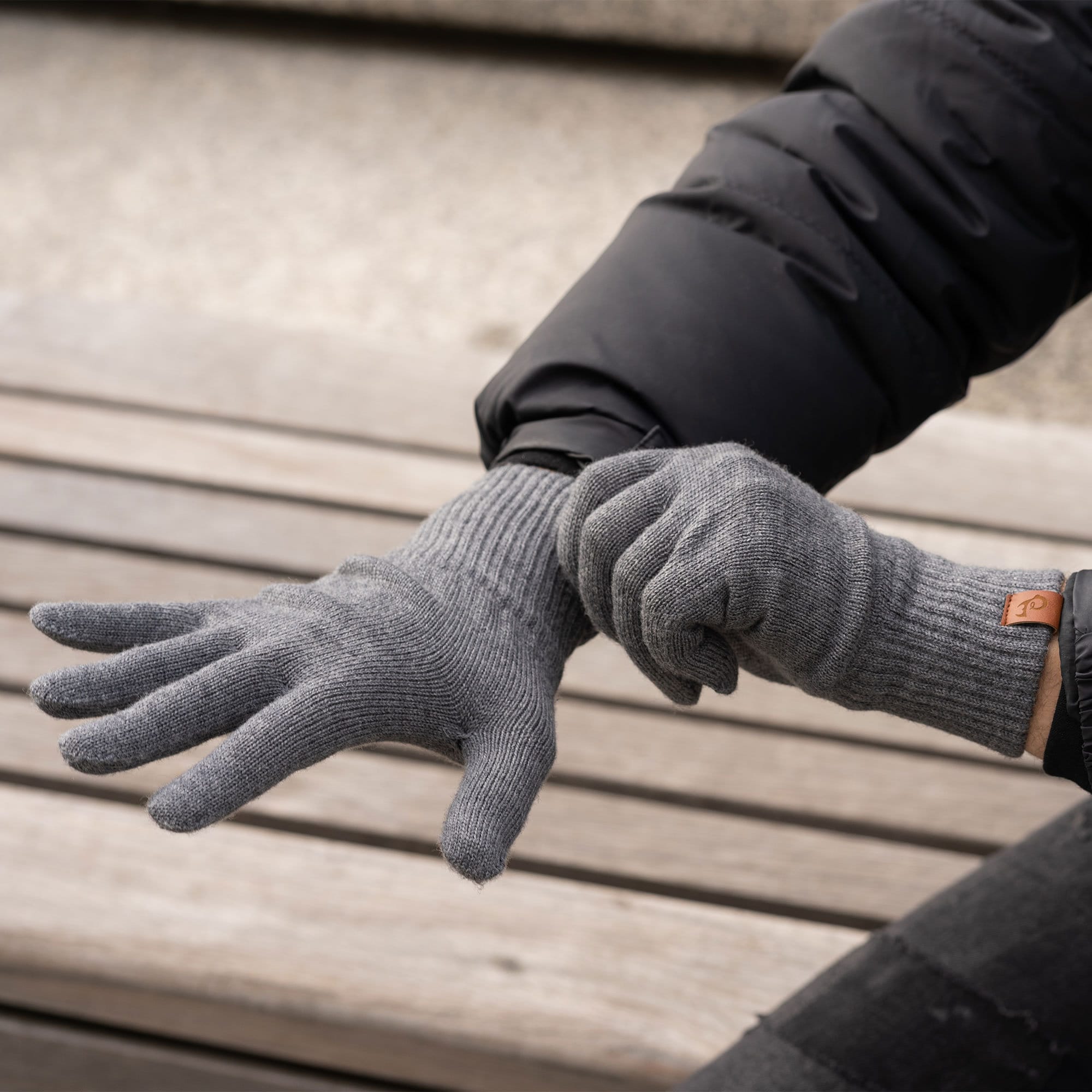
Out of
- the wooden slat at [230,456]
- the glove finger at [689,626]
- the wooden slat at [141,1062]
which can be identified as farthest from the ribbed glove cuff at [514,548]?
the wooden slat at [141,1062]

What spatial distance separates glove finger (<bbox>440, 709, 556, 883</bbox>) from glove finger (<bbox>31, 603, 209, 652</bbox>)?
0.68 ft

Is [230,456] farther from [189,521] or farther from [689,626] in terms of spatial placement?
[689,626]

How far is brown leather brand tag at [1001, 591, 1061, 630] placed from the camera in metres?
0.74

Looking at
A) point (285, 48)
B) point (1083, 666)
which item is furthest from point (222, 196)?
point (1083, 666)

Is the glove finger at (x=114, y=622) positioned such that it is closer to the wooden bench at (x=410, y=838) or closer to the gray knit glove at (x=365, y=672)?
the gray knit glove at (x=365, y=672)

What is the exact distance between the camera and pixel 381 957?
1.05 metres

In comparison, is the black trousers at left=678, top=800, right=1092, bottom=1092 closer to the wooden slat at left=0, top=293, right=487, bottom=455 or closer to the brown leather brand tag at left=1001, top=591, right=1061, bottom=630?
the brown leather brand tag at left=1001, top=591, right=1061, bottom=630

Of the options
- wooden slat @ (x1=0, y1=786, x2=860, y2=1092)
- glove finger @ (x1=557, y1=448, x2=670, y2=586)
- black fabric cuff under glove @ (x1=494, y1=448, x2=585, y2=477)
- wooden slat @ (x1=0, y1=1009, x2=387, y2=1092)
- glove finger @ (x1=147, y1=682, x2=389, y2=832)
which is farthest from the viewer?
wooden slat @ (x1=0, y1=1009, x2=387, y2=1092)

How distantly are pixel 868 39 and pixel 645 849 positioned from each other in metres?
0.73

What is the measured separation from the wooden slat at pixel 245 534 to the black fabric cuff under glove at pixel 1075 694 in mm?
461

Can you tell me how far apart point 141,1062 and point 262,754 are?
62cm

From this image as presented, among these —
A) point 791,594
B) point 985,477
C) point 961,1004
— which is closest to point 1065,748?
point 791,594

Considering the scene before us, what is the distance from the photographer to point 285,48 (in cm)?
258

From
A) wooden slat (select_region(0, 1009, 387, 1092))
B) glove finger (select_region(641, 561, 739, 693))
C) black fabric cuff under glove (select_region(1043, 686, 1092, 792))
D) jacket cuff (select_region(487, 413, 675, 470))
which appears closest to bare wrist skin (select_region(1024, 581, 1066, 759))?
black fabric cuff under glove (select_region(1043, 686, 1092, 792))
